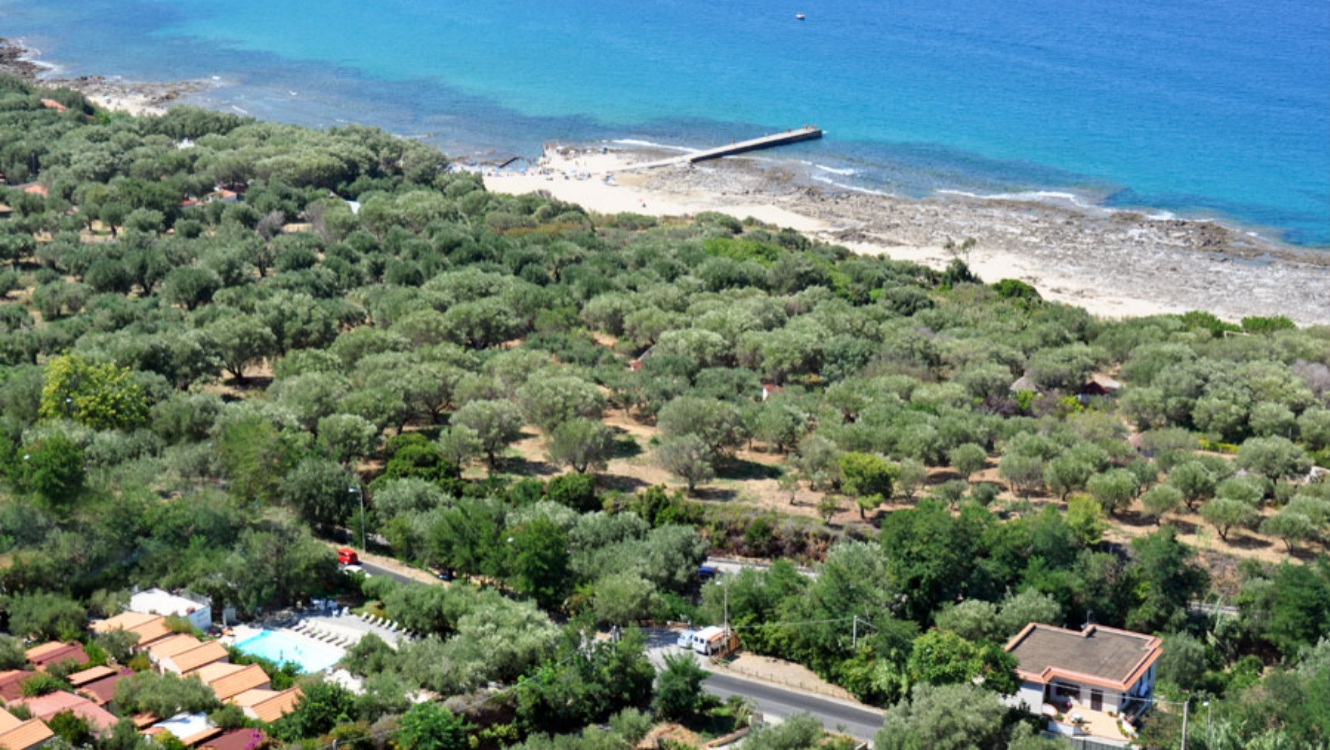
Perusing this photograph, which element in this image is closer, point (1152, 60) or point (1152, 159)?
point (1152, 159)

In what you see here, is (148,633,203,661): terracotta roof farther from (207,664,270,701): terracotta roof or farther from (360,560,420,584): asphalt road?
(360,560,420,584): asphalt road

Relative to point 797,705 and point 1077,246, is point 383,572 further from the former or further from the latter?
point 1077,246

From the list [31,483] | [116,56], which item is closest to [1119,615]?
[31,483]

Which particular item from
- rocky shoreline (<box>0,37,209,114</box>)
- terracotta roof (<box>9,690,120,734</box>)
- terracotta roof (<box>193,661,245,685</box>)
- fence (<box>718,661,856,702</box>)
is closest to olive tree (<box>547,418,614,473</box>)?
fence (<box>718,661,856,702</box>)

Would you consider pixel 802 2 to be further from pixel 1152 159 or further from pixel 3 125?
pixel 3 125

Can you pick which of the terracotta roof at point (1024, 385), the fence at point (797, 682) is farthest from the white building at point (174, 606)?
the terracotta roof at point (1024, 385)

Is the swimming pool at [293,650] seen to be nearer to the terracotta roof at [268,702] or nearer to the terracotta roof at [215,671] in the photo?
the terracotta roof at [215,671]

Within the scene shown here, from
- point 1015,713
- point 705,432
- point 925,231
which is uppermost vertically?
point 925,231
